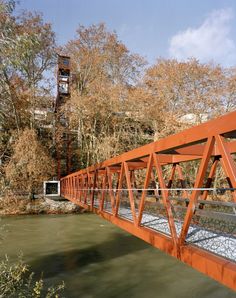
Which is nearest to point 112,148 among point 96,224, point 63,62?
point 96,224

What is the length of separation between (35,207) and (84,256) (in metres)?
9.01

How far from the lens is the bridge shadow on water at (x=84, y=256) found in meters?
7.16

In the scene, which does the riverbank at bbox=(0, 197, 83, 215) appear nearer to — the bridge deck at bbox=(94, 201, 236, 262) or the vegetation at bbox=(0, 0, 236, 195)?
the vegetation at bbox=(0, 0, 236, 195)

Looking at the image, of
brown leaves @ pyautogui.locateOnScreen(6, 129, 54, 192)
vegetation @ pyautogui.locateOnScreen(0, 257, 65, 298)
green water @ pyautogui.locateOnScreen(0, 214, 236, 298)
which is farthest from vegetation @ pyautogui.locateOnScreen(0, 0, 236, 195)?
vegetation @ pyautogui.locateOnScreen(0, 257, 65, 298)

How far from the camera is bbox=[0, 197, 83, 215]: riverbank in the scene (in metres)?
15.9

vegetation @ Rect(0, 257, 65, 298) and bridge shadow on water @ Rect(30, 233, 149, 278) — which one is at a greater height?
vegetation @ Rect(0, 257, 65, 298)

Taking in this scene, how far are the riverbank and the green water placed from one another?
143 inches

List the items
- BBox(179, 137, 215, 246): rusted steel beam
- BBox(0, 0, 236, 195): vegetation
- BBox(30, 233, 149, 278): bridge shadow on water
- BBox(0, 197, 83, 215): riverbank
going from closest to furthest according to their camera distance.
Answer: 1. BBox(179, 137, 215, 246): rusted steel beam
2. BBox(30, 233, 149, 278): bridge shadow on water
3. BBox(0, 197, 83, 215): riverbank
4. BBox(0, 0, 236, 195): vegetation

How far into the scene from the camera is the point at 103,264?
7.55 meters

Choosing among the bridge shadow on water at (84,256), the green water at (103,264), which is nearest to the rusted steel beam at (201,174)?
the green water at (103,264)

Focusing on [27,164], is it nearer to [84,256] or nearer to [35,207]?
[35,207]

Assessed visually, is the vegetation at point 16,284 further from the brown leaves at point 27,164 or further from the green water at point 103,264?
the brown leaves at point 27,164

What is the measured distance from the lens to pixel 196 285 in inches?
239

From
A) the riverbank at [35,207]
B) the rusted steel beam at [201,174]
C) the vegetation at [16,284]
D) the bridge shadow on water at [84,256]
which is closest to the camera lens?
the rusted steel beam at [201,174]
